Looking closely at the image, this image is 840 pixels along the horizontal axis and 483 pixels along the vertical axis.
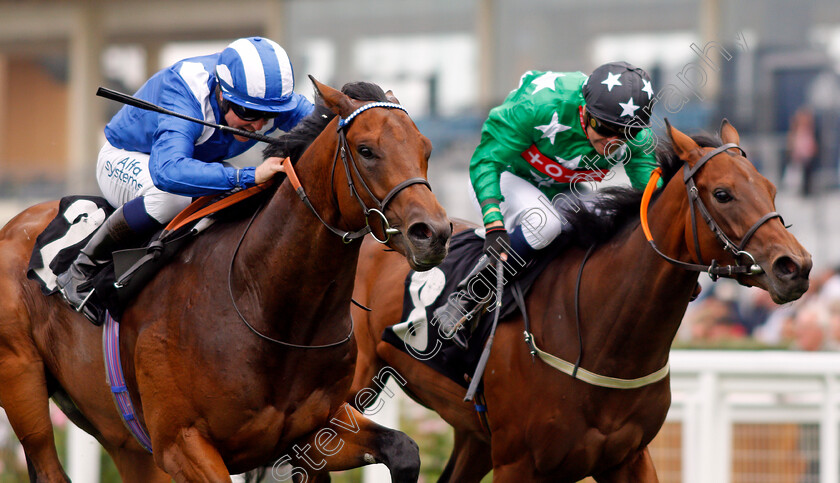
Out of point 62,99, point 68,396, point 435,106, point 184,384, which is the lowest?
point 62,99

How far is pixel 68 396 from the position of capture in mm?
4133

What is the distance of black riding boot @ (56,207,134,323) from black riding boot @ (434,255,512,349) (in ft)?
4.34

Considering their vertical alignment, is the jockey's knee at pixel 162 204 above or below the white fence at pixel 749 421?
above

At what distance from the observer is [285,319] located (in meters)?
3.26

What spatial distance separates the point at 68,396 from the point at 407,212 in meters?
2.05

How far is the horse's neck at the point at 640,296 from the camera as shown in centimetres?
363

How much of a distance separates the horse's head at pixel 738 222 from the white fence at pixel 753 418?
1.85 m

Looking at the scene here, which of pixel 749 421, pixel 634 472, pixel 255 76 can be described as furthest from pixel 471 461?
pixel 255 76

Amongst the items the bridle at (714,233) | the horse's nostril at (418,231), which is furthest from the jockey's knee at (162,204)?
the bridle at (714,233)

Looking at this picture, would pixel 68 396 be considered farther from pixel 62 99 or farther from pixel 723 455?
pixel 62 99

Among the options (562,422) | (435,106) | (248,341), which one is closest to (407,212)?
(248,341)

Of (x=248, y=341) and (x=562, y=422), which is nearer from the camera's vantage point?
(x=248, y=341)

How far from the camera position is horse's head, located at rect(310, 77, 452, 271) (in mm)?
2750

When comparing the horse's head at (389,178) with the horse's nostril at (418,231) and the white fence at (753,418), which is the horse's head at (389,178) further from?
the white fence at (753,418)
